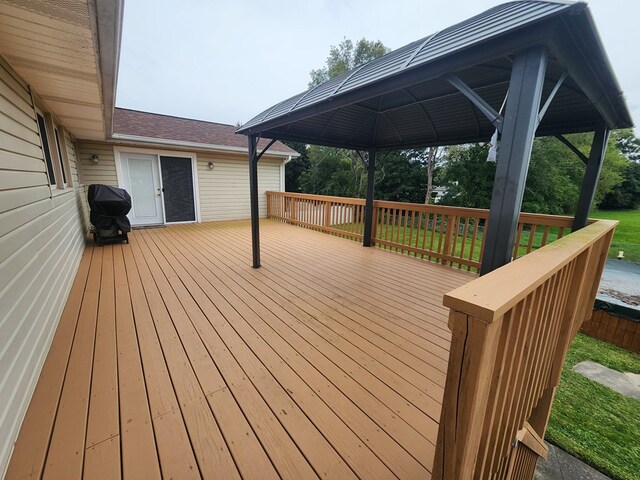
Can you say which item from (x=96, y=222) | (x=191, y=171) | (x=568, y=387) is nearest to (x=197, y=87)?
(x=191, y=171)

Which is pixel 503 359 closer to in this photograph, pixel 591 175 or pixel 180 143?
pixel 591 175

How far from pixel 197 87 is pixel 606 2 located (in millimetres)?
29373

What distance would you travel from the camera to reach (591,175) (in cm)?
326

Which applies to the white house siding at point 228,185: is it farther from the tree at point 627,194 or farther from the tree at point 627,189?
the tree at point 627,194

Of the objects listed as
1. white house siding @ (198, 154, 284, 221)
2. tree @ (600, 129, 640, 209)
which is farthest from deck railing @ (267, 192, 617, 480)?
tree @ (600, 129, 640, 209)

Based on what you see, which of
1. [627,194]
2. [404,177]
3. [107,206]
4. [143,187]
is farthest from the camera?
[627,194]

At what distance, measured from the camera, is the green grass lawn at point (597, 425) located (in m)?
2.13

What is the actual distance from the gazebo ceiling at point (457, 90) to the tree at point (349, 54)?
9.89 metres

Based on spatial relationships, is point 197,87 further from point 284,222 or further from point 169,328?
point 169,328

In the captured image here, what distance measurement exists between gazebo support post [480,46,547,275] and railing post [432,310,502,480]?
1.04m

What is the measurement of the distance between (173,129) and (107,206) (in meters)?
4.23

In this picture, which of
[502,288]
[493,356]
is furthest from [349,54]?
[493,356]

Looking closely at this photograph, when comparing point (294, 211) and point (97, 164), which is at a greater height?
point (97, 164)

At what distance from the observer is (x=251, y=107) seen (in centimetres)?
3756
